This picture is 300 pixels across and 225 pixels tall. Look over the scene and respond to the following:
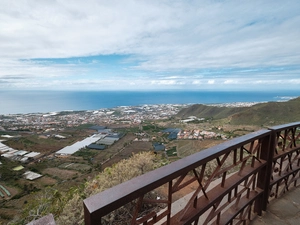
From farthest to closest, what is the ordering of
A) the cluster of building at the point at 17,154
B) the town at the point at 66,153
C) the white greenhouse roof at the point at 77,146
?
the white greenhouse roof at the point at 77,146 → the cluster of building at the point at 17,154 → the town at the point at 66,153

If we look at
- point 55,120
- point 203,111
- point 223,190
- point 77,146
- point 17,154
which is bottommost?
point 77,146

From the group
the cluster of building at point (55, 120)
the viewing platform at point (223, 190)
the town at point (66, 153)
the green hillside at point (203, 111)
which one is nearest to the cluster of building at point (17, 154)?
the town at point (66, 153)

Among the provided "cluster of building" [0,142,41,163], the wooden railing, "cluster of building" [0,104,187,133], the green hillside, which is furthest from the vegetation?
the green hillside

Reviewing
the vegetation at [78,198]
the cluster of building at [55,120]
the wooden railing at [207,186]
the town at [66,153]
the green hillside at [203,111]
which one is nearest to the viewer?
the wooden railing at [207,186]

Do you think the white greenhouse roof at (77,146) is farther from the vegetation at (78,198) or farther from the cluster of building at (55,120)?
the vegetation at (78,198)

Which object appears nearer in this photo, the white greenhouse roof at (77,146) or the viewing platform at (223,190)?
the viewing platform at (223,190)

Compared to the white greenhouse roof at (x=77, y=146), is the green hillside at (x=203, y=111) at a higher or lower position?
higher

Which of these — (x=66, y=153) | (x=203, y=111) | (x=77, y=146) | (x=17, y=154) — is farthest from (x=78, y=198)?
(x=203, y=111)

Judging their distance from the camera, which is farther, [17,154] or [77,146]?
[77,146]

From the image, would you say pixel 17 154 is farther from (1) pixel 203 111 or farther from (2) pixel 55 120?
(1) pixel 203 111

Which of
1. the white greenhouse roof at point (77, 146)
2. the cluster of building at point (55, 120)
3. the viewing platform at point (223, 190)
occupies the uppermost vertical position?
the viewing platform at point (223, 190)

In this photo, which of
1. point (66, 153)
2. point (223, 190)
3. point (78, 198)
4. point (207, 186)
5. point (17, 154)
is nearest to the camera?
point (207, 186)

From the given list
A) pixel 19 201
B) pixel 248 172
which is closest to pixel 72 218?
pixel 248 172
